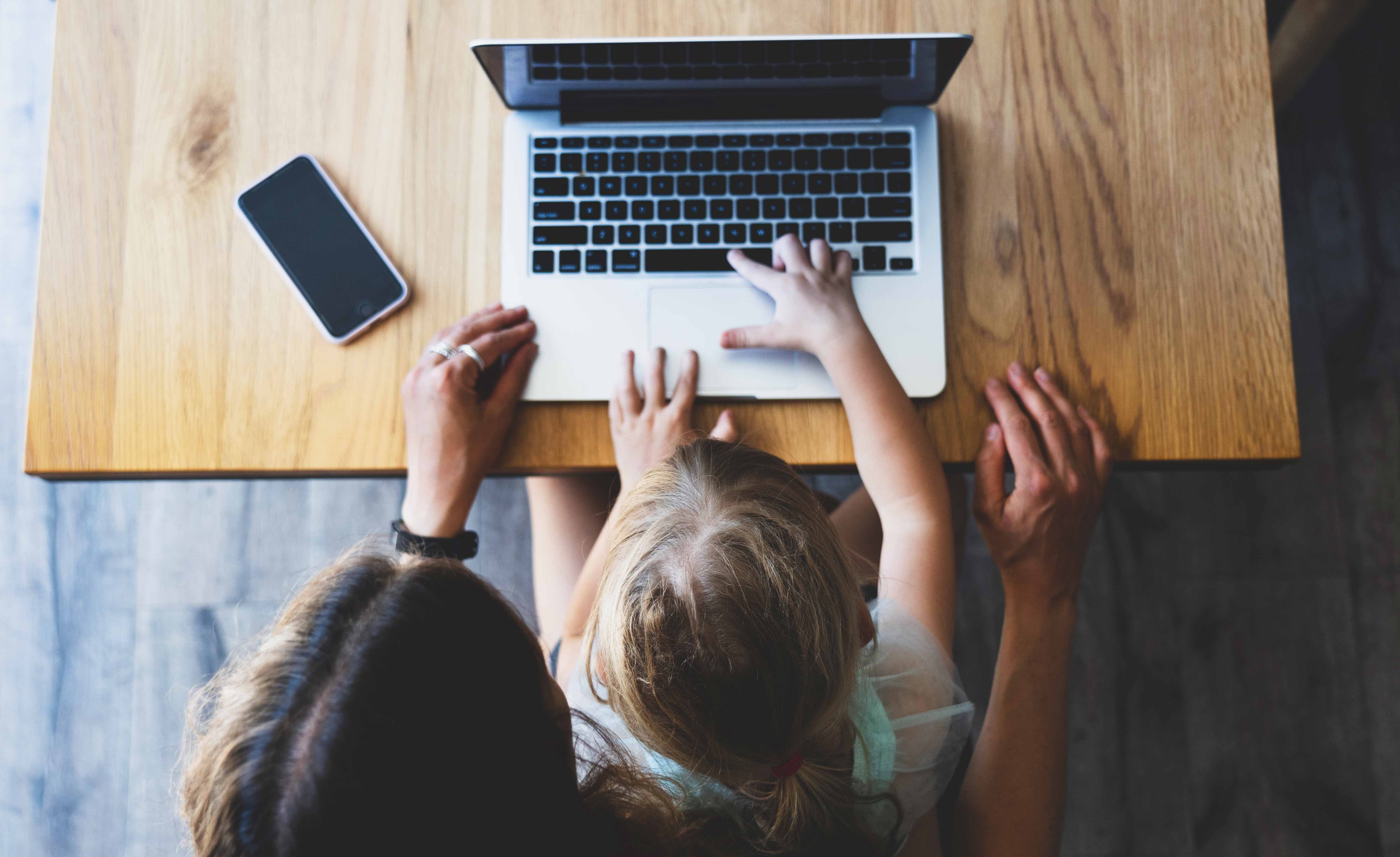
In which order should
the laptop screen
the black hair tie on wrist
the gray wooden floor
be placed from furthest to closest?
1. the gray wooden floor
2. the black hair tie on wrist
3. the laptop screen

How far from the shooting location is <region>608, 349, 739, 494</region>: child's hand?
746 millimetres

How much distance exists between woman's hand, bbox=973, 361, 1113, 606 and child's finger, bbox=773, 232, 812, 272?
0.20m

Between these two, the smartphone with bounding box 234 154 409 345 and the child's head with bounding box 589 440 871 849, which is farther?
the smartphone with bounding box 234 154 409 345

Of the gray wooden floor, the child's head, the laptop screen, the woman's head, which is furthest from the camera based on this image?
the gray wooden floor

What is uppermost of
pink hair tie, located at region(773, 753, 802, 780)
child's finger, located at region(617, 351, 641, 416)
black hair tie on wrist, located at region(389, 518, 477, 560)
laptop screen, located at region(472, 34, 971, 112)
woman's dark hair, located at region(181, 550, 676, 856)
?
laptop screen, located at region(472, 34, 971, 112)

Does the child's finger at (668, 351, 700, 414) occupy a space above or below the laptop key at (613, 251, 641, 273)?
below

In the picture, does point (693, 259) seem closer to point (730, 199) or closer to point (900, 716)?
point (730, 199)

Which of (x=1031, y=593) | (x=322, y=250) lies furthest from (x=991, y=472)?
(x=322, y=250)

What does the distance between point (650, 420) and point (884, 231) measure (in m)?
0.28

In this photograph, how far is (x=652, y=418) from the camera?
2.45 ft

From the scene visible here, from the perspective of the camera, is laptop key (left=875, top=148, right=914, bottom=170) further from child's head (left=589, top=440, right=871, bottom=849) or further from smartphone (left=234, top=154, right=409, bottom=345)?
smartphone (left=234, top=154, right=409, bottom=345)

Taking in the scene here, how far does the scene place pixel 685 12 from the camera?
2.71ft

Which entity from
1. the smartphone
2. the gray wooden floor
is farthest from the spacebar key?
the gray wooden floor

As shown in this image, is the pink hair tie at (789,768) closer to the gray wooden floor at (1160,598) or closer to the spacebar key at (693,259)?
the spacebar key at (693,259)
